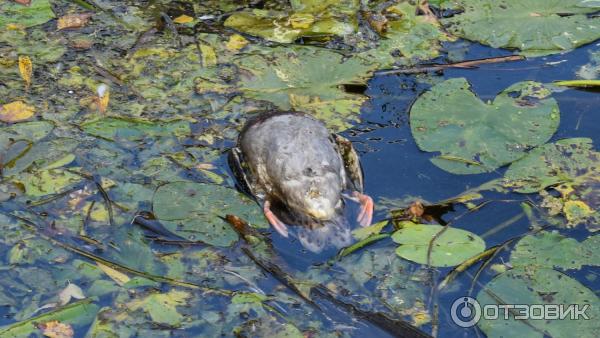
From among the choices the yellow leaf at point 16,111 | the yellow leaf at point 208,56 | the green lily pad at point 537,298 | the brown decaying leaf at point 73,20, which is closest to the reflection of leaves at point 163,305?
the green lily pad at point 537,298

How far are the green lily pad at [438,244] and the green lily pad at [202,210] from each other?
721 mm

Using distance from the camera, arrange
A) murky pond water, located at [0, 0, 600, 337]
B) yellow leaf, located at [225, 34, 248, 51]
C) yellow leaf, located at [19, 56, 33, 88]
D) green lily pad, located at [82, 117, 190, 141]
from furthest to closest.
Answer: yellow leaf, located at [225, 34, 248, 51]
yellow leaf, located at [19, 56, 33, 88]
green lily pad, located at [82, 117, 190, 141]
murky pond water, located at [0, 0, 600, 337]

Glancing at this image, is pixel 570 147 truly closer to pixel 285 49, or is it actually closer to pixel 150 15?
pixel 285 49

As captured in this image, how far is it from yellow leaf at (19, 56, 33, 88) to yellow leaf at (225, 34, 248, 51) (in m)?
1.28

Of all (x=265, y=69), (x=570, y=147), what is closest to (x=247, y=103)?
(x=265, y=69)

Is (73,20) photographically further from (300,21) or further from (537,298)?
(537,298)

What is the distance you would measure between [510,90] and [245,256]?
2005 mm

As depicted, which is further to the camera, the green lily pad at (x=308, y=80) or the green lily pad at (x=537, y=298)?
the green lily pad at (x=308, y=80)

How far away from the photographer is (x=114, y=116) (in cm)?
511

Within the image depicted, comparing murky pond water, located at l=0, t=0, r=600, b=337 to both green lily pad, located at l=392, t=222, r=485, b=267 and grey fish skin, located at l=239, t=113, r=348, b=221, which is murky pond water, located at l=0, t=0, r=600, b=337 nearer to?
green lily pad, located at l=392, t=222, r=485, b=267

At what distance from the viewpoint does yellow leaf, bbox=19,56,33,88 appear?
5422 mm

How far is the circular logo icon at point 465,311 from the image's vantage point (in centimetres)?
378

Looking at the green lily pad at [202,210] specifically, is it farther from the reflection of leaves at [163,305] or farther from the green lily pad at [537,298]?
the green lily pad at [537,298]
